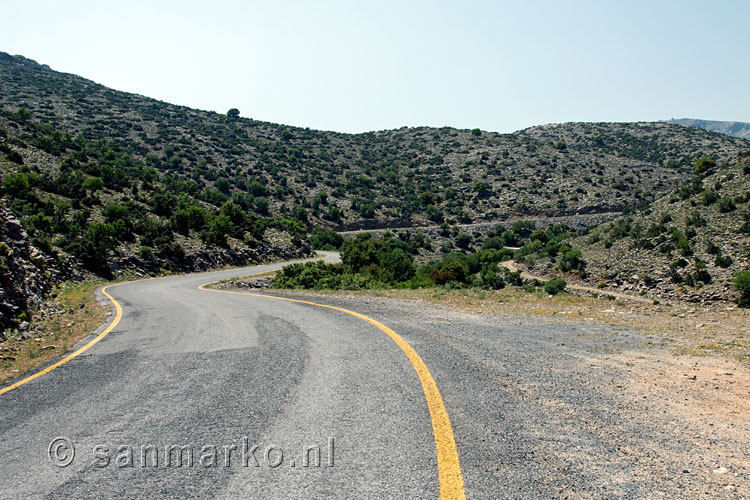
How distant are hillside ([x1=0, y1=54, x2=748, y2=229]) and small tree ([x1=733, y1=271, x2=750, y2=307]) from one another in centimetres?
5030

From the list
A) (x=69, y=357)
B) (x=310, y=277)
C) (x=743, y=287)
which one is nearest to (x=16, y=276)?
(x=69, y=357)

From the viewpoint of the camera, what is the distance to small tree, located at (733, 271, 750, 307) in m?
23.1

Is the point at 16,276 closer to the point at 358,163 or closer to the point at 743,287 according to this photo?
the point at 743,287

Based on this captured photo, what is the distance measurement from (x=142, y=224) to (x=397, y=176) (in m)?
60.7

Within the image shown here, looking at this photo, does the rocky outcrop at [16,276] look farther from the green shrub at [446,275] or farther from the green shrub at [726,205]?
the green shrub at [726,205]

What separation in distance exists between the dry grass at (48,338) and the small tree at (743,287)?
95.1 feet

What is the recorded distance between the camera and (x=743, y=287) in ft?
77.7

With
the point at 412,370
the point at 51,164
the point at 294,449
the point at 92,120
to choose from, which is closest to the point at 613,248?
the point at 412,370

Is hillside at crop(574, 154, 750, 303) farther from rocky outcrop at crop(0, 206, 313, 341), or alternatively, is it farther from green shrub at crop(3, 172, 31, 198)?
green shrub at crop(3, 172, 31, 198)

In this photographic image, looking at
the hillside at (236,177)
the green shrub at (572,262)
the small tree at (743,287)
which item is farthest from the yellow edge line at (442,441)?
the green shrub at (572,262)

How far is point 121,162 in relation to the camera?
174ft

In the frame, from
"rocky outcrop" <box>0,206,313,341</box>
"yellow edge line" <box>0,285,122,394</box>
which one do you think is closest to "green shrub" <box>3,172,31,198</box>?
"rocky outcrop" <box>0,206,313,341</box>

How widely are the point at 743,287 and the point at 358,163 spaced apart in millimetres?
77425

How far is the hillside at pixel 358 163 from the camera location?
69.7 metres
